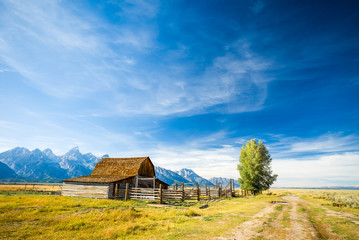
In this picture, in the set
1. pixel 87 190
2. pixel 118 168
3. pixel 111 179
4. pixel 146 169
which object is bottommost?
pixel 87 190

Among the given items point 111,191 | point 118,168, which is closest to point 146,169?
point 118,168

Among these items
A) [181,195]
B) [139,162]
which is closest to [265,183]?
[181,195]

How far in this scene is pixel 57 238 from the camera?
7379 mm

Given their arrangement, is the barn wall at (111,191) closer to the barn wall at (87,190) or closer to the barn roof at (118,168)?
the barn wall at (87,190)

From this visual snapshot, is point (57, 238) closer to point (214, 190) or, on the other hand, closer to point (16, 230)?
point (16, 230)

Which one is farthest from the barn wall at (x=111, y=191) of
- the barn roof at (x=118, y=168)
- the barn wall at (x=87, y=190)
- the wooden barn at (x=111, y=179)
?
the barn roof at (x=118, y=168)

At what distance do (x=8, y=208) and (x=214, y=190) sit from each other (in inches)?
1265

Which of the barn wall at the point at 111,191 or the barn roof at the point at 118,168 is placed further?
the barn roof at the point at 118,168

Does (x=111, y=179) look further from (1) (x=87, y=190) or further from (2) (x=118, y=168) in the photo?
(2) (x=118, y=168)

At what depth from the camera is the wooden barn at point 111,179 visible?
1046 inches

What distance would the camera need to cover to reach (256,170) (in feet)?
126

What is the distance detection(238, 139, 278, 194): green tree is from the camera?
38.7 m

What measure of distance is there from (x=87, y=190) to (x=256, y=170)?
33978 millimetres

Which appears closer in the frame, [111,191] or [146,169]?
[111,191]
